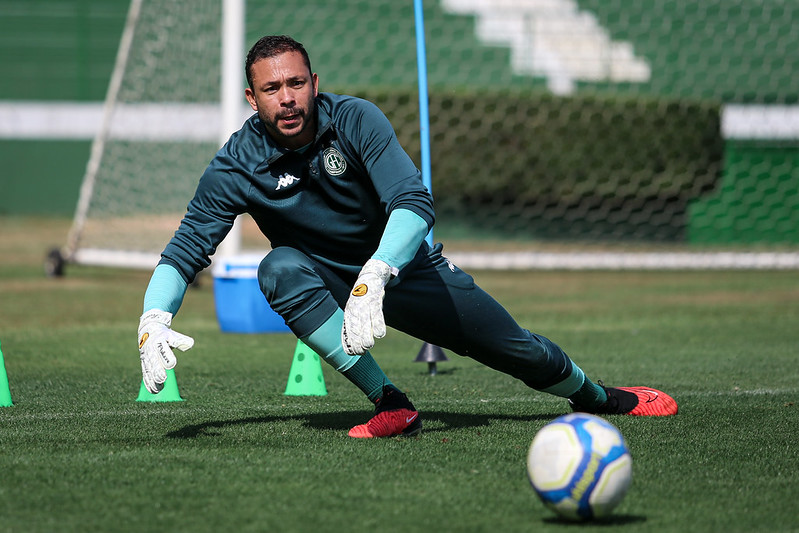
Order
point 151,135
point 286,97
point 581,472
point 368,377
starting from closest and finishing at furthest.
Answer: point 581,472 → point 286,97 → point 368,377 → point 151,135

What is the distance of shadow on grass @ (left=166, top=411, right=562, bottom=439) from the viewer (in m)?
4.67

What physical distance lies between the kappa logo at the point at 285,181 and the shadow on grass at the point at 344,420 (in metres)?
1.10

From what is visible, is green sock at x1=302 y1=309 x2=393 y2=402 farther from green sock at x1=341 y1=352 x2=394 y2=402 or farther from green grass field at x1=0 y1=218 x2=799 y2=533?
green grass field at x1=0 y1=218 x2=799 y2=533

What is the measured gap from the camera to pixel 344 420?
4961mm

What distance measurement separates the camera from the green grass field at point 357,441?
3340 mm

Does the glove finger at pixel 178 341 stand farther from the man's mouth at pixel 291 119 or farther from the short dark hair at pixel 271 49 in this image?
the short dark hair at pixel 271 49

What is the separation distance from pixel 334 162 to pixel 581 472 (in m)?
1.74

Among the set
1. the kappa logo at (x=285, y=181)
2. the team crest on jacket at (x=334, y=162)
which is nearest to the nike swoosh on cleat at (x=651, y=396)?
the team crest on jacket at (x=334, y=162)

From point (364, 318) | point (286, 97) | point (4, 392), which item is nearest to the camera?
point (364, 318)

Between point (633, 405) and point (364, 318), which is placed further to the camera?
point (633, 405)

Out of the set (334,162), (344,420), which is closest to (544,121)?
(344,420)

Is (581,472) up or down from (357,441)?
up

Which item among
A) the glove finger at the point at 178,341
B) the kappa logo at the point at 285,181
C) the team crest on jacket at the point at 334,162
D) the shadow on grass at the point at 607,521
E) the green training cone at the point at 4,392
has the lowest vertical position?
the green training cone at the point at 4,392

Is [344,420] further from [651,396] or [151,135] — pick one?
[151,135]
